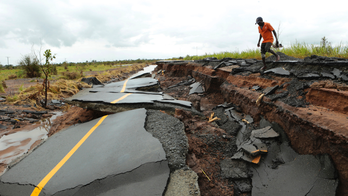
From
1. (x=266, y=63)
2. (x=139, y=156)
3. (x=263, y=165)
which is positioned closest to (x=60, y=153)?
(x=139, y=156)

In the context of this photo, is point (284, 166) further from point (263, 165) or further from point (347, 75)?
point (347, 75)

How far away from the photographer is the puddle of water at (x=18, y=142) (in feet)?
12.3

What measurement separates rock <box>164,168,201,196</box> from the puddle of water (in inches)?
145

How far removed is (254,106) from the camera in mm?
4855

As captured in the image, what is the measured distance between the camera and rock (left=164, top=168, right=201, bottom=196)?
6.55 ft

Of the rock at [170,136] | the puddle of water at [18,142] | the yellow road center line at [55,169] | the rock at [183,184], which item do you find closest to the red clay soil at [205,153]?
the rock at [170,136]

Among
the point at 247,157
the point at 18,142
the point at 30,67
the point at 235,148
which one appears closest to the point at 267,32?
the point at 235,148

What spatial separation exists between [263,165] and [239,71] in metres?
4.99

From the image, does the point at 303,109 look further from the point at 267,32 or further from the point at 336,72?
the point at 267,32

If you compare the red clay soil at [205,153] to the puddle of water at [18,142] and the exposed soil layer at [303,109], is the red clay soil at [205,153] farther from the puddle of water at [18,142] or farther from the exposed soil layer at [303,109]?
the puddle of water at [18,142]

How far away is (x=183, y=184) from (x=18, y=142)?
488cm

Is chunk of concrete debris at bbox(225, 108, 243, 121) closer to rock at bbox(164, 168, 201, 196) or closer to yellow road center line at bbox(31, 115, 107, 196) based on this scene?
rock at bbox(164, 168, 201, 196)

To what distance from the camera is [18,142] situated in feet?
14.5

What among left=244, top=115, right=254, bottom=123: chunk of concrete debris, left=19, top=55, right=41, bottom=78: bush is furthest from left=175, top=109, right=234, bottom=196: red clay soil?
left=19, top=55, right=41, bottom=78: bush
